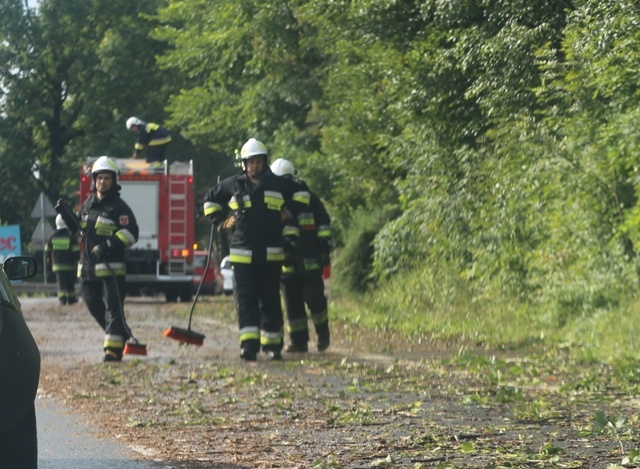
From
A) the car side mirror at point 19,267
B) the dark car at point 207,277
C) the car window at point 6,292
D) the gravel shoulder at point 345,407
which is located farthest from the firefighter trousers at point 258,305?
the dark car at point 207,277

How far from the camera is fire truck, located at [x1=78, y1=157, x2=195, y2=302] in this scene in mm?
30297

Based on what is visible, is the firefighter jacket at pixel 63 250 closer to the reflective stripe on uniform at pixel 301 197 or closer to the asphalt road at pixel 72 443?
the asphalt road at pixel 72 443

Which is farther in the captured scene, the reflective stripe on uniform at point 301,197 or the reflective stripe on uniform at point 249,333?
the reflective stripe on uniform at point 301,197

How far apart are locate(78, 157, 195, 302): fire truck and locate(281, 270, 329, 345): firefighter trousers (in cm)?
1502

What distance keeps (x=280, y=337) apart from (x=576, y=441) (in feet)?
20.8

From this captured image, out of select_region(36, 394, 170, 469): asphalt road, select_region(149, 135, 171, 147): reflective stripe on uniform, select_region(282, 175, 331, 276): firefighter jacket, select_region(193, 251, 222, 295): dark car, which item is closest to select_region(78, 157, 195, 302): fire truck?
select_region(149, 135, 171, 147): reflective stripe on uniform

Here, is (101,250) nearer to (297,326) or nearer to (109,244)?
(109,244)

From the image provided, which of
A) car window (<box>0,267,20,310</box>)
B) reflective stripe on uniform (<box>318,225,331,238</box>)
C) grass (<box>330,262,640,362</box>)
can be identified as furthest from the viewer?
reflective stripe on uniform (<box>318,225,331,238</box>)

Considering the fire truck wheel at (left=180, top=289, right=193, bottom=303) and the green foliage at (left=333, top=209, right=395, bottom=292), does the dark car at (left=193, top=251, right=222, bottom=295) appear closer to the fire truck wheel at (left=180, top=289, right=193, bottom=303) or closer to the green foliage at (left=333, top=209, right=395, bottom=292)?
the fire truck wheel at (left=180, top=289, right=193, bottom=303)

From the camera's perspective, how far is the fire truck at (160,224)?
1193 inches

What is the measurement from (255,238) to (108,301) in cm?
162

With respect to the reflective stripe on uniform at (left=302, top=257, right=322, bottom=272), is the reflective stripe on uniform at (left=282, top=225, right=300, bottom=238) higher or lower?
higher

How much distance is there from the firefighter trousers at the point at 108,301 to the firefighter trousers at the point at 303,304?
1734mm

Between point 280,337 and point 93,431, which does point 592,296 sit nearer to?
point 280,337
